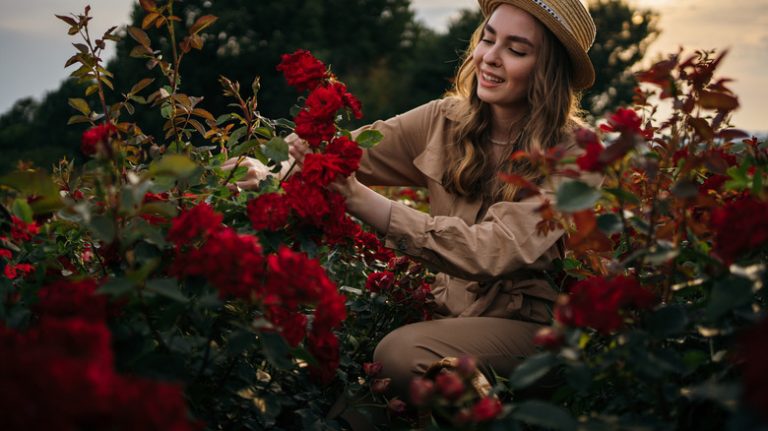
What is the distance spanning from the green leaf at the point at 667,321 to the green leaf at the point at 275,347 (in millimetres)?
687

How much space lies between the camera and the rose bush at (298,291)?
1.00 metres

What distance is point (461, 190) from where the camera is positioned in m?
2.48

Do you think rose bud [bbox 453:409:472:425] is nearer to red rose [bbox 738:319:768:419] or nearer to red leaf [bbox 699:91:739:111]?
red rose [bbox 738:319:768:419]

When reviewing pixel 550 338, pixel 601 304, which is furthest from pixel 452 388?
pixel 601 304

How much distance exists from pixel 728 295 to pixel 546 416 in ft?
1.25

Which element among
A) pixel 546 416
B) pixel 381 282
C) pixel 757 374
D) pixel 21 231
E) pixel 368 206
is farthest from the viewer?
pixel 381 282

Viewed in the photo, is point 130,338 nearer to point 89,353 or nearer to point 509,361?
point 89,353

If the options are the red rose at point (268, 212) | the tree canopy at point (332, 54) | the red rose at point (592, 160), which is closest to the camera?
the red rose at point (592, 160)

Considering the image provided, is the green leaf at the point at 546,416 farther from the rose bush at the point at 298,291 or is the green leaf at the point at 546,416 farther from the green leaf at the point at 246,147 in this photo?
the green leaf at the point at 246,147

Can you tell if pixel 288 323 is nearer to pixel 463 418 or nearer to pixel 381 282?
pixel 463 418

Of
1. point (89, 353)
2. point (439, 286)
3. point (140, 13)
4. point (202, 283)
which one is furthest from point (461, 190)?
point (140, 13)

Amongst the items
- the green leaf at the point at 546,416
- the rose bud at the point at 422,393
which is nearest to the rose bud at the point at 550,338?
the green leaf at the point at 546,416

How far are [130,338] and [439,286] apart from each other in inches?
54.2

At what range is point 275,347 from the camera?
4.64ft
